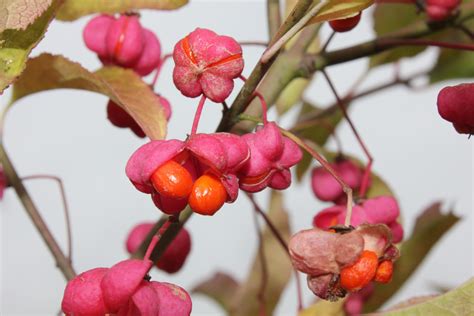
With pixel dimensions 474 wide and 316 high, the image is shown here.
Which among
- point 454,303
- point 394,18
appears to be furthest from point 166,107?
point 394,18

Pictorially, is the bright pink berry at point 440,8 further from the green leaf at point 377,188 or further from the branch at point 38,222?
the branch at point 38,222

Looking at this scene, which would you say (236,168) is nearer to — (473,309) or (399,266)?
(473,309)

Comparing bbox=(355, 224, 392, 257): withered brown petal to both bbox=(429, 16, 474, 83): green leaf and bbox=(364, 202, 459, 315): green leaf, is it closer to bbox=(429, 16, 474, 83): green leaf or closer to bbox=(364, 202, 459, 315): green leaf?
bbox=(364, 202, 459, 315): green leaf

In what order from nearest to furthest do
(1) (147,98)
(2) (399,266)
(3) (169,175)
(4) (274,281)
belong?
1. (3) (169,175)
2. (1) (147,98)
3. (2) (399,266)
4. (4) (274,281)

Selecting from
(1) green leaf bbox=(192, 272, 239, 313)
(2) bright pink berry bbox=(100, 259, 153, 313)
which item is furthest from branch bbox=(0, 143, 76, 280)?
(1) green leaf bbox=(192, 272, 239, 313)

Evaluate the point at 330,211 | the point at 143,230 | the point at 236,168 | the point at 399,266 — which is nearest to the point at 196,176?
the point at 236,168

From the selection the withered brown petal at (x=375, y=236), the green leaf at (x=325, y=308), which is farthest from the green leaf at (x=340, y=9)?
the green leaf at (x=325, y=308)

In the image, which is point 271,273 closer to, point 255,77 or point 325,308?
point 325,308
